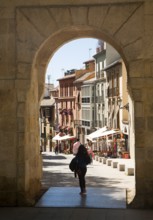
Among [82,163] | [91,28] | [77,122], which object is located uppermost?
[77,122]

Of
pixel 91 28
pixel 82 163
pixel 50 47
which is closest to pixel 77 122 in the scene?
pixel 50 47

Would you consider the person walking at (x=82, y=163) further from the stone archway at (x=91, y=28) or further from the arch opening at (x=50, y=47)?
the arch opening at (x=50, y=47)

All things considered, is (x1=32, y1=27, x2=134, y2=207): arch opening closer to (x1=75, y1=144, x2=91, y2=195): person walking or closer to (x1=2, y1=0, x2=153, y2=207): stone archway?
(x1=2, y1=0, x2=153, y2=207): stone archway

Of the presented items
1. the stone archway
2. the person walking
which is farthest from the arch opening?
the person walking

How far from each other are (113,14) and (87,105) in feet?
184

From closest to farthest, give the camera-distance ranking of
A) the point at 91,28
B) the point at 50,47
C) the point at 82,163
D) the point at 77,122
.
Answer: the point at 91,28 < the point at 82,163 < the point at 50,47 < the point at 77,122

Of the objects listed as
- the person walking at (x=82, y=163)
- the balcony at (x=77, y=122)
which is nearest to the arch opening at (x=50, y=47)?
the person walking at (x=82, y=163)

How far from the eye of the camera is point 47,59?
13148mm

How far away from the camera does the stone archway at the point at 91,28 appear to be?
410 inches

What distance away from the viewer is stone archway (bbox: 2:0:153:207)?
10.4m

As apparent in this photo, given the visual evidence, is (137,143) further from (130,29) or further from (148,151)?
(130,29)

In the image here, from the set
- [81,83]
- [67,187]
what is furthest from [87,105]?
[67,187]

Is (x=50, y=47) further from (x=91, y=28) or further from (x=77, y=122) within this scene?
(x=77, y=122)

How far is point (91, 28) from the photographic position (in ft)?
35.7
